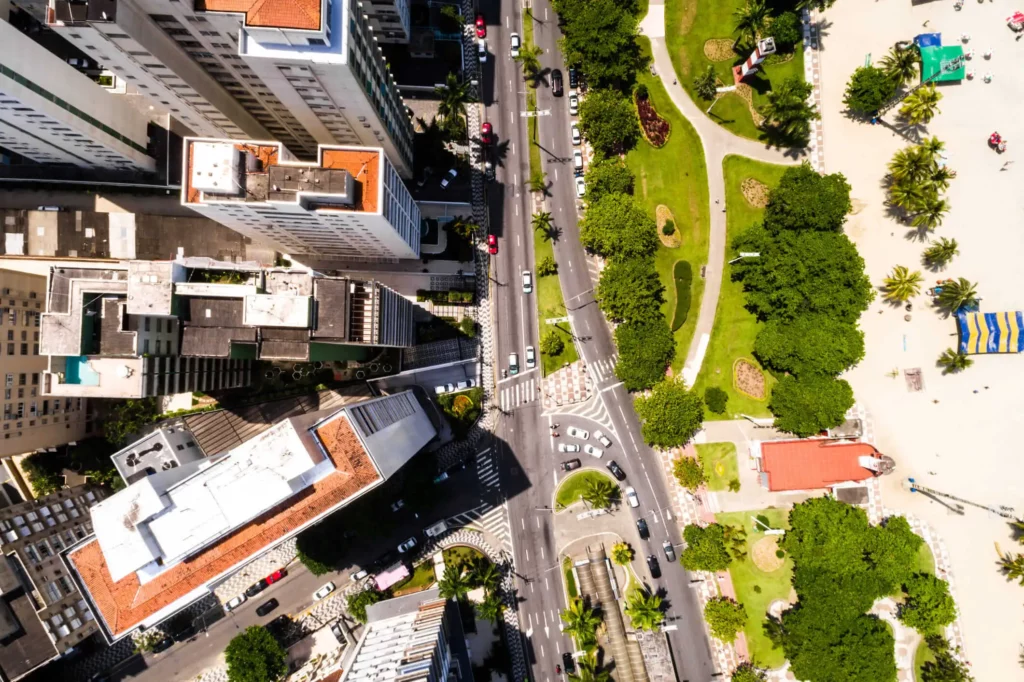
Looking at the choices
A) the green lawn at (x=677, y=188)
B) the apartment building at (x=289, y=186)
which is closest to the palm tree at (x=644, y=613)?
the green lawn at (x=677, y=188)

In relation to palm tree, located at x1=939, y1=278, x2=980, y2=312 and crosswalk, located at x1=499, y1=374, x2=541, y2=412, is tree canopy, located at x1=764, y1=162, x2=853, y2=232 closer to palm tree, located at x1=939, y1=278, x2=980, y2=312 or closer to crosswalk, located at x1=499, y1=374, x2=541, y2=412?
palm tree, located at x1=939, y1=278, x2=980, y2=312

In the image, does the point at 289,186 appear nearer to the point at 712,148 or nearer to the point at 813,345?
the point at 712,148

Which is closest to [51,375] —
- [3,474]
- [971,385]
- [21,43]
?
[3,474]

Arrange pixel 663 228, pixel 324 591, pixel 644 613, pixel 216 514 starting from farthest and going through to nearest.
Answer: pixel 663 228 → pixel 324 591 → pixel 644 613 → pixel 216 514

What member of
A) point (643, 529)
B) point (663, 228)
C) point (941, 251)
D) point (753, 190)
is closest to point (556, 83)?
point (663, 228)

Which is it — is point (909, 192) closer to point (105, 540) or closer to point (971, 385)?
point (971, 385)

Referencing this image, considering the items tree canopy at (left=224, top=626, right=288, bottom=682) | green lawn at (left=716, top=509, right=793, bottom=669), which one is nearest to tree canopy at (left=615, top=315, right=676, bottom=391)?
green lawn at (left=716, top=509, right=793, bottom=669)

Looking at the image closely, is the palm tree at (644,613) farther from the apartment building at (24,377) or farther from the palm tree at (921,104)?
the apartment building at (24,377)
